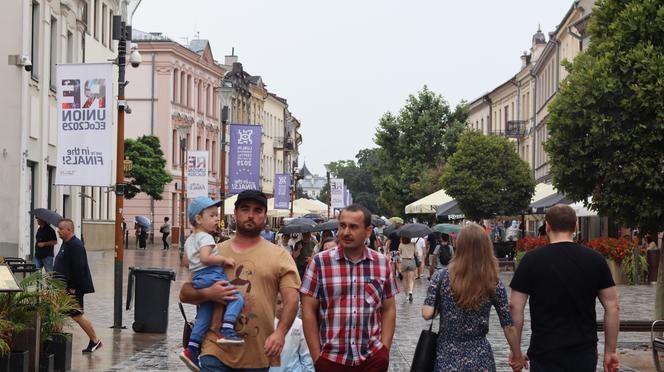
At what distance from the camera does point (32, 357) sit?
11.0 meters

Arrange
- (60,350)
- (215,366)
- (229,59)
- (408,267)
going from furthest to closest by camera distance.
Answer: (229,59)
(408,267)
(60,350)
(215,366)

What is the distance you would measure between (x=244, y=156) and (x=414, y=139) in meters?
42.8

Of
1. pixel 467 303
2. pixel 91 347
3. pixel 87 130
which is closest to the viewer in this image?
pixel 467 303

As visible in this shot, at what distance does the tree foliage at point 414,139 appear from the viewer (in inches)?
2948

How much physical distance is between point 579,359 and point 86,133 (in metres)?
11.0

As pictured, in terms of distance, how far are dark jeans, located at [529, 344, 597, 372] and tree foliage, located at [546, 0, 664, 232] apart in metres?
8.74

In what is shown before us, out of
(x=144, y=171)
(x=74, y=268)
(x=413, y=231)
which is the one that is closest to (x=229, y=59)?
(x=144, y=171)

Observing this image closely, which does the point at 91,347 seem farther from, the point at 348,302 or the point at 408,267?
the point at 408,267

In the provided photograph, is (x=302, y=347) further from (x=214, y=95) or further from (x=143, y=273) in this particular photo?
(x=214, y=95)

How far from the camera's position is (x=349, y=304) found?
6758mm

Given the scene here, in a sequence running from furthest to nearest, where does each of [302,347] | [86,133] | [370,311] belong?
[86,133], [302,347], [370,311]

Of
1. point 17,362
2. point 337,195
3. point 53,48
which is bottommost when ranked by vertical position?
point 17,362

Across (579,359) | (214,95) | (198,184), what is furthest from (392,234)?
(214,95)

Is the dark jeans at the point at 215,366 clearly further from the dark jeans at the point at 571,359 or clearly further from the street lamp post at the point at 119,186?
the street lamp post at the point at 119,186
